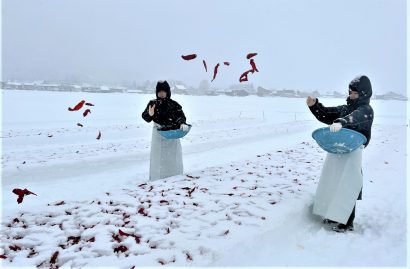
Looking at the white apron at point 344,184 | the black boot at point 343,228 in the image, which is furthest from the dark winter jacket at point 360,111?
the black boot at point 343,228

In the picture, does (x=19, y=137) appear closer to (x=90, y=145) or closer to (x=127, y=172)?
(x=90, y=145)

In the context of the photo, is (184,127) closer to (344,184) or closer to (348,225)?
(344,184)

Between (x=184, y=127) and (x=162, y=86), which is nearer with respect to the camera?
(x=184, y=127)

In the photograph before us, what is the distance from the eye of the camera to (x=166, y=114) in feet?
25.3

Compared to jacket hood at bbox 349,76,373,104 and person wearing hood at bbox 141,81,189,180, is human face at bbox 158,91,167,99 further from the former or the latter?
jacket hood at bbox 349,76,373,104

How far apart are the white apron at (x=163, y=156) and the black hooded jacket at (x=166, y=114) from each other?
214 millimetres

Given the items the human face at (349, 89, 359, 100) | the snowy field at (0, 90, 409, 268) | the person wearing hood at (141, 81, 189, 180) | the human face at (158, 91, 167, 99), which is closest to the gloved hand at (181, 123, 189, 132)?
the person wearing hood at (141, 81, 189, 180)

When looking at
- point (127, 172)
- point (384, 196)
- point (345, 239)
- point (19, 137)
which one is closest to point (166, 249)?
point (345, 239)

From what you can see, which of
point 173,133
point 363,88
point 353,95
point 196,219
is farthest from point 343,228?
point 173,133

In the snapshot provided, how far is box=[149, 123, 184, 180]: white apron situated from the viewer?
7930mm

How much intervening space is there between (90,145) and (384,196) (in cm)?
1047

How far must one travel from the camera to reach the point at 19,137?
1504 centimetres

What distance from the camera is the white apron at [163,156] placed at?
7930mm

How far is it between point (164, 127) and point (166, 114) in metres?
0.30
